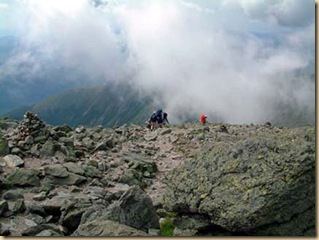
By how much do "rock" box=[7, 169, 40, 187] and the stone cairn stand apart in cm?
505

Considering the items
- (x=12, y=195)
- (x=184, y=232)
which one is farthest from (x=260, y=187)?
(x=12, y=195)

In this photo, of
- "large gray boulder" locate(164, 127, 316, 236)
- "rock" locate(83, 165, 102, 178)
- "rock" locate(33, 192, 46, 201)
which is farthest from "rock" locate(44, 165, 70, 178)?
"large gray boulder" locate(164, 127, 316, 236)

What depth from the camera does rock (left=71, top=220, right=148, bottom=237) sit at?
10.5 meters

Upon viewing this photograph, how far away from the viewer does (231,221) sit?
449 inches

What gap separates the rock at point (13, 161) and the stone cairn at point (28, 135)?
1.84 m

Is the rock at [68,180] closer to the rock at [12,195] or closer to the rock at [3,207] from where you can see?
the rock at [12,195]

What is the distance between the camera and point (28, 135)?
28.0 m

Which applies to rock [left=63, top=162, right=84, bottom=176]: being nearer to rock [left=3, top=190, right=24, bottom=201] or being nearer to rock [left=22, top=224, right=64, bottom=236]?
rock [left=3, top=190, right=24, bottom=201]

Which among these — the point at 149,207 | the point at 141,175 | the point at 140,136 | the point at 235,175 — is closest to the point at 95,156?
the point at 141,175

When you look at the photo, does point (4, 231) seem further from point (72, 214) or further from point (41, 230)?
point (72, 214)

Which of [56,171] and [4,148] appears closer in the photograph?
[56,171]

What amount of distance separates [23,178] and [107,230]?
38.3 feet

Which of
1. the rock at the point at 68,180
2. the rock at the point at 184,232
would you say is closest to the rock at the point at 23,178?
the rock at the point at 68,180

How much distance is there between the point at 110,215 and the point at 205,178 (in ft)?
10.1
